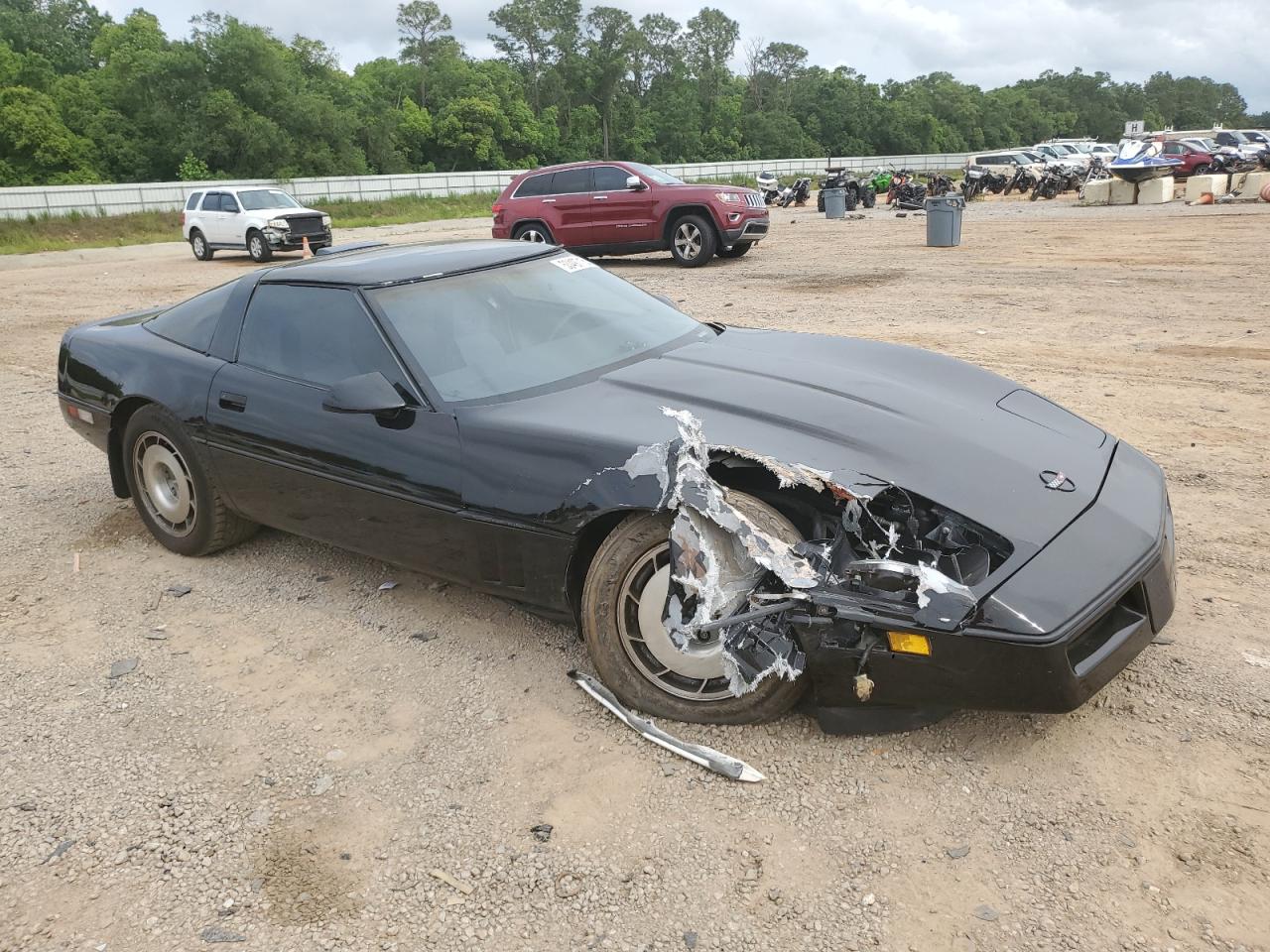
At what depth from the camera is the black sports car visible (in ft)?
8.07

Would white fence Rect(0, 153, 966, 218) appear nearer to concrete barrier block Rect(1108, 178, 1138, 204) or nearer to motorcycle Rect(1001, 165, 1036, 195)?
motorcycle Rect(1001, 165, 1036, 195)

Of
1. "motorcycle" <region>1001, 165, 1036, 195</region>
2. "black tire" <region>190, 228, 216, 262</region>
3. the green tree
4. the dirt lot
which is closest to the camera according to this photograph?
the dirt lot

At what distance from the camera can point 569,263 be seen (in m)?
4.30

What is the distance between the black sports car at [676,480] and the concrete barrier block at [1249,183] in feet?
82.3

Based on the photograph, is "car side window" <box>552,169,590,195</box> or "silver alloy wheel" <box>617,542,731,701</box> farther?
"car side window" <box>552,169,590,195</box>

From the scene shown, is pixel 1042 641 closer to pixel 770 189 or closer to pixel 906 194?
pixel 906 194

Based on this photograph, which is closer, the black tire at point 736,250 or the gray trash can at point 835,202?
the black tire at point 736,250

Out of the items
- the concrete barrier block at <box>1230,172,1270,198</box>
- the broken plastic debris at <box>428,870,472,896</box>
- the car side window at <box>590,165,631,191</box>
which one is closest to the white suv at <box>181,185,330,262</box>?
the car side window at <box>590,165,631,191</box>

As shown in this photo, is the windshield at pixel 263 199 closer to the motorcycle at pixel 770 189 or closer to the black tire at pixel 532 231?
the black tire at pixel 532 231

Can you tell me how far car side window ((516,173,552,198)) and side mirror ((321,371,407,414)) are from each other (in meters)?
13.3

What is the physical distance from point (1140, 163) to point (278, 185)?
29.8 metres

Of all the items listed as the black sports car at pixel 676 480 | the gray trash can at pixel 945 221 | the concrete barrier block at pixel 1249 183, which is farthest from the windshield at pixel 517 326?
the concrete barrier block at pixel 1249 183

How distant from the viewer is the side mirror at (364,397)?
10.4 ft

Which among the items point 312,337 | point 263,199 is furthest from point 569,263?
point 263,199
